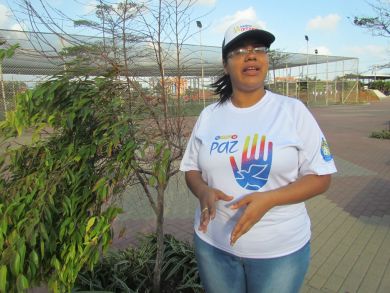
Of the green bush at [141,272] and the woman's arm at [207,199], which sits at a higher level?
the woman's arm at [207,199]

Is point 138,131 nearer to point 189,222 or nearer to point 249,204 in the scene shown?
point 249,204

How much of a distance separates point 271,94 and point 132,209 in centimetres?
425

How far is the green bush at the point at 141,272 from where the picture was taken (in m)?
2.74

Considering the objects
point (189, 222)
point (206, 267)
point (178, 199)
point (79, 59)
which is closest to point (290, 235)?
point (206, 267)

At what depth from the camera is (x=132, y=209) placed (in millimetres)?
5621

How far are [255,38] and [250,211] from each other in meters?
0.75

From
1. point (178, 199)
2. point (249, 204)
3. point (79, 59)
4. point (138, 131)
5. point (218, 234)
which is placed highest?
point (79, 59)

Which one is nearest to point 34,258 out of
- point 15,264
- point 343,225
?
point 15,264

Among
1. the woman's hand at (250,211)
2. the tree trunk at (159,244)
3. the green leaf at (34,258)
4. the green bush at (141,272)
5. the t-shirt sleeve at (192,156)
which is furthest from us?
the green bush at (141,272)

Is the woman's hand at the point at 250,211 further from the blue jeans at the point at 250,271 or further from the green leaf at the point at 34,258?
the green leaf at the point at 34,258

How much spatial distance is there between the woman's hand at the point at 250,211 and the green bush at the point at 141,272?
4.89 feet

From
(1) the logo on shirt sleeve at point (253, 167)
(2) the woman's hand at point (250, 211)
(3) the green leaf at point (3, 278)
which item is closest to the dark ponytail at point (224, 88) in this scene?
(1) the logo on shirt sleeve at point (253, 167)

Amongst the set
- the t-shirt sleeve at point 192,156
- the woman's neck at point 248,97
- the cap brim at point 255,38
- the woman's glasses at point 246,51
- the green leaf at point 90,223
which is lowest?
the green leaf at point 90,223

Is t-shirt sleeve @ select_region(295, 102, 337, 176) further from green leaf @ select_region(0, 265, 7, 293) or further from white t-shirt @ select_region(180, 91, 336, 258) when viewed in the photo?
green leaf @ select_region(0, 265, 7, 293)
